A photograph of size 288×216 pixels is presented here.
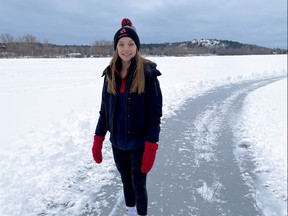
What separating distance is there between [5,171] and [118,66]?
2.54 meters

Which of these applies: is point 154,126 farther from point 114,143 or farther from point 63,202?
point 63,202

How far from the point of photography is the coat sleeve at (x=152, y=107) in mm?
2469

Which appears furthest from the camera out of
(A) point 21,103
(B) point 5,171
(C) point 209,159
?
(A) point 21,103

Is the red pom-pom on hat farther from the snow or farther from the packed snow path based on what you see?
the snow

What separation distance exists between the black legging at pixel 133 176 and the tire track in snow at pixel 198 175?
1.22ft

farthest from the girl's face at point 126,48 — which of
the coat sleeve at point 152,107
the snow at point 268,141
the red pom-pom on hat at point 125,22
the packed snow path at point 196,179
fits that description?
the snow at point 268,141

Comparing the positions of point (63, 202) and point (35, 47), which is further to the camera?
point (35, 47)

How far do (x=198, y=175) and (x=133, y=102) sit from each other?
2.22 meters

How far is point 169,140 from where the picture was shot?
5832 mm

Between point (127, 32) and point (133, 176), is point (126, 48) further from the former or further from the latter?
point (133, 176)

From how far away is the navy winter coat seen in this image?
2.47 m

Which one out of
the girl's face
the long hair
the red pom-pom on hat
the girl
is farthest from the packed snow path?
the red pom-pom on hat

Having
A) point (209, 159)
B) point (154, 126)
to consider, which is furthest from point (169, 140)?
point (154, 126)

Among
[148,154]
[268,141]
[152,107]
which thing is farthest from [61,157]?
[268,141]
